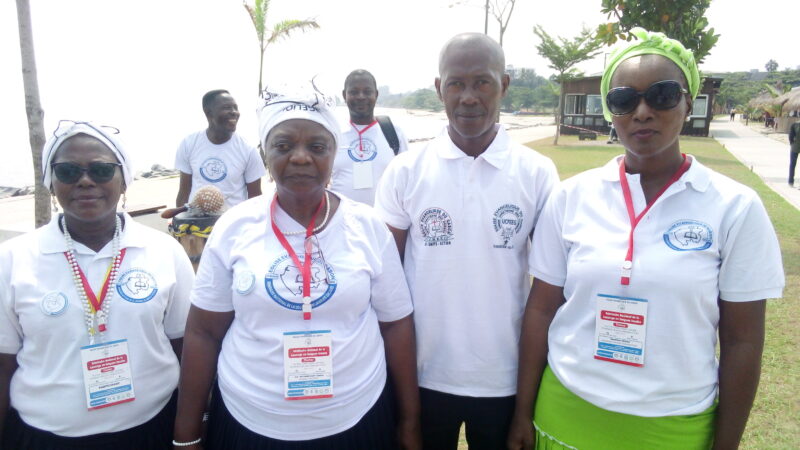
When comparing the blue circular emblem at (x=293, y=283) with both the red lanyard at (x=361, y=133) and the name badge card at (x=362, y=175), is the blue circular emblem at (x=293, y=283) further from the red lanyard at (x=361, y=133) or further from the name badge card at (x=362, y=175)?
the red lanyard at (x=361, y=133)

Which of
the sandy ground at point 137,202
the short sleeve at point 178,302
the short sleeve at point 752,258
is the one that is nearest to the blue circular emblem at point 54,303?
the short sleeve at point 178,302

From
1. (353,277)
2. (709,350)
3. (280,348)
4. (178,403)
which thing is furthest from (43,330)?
(709,350)

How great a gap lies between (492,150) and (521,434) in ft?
3.73

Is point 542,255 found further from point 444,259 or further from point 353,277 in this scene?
point 353,277

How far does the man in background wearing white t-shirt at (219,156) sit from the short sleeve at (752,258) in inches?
150

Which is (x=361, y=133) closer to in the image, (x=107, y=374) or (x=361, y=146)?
(x=361, y=146)

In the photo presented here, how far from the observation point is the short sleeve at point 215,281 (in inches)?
77.0

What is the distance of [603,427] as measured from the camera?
1.86m

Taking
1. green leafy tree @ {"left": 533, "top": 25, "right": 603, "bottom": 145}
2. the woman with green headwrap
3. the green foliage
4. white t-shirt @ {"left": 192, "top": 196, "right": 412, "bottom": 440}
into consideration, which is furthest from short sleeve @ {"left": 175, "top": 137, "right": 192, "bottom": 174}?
the green foliage

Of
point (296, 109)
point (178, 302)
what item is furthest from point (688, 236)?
point (178, 302)

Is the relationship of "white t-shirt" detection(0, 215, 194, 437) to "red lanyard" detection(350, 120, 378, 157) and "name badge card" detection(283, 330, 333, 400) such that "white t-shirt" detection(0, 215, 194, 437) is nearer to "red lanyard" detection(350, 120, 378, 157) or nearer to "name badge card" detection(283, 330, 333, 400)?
"name badge card" detection(283, 330, 333, 400)

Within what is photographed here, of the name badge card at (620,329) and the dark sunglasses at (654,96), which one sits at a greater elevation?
the dark sunglasses at (654,96)

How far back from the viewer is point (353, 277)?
6.38 ft

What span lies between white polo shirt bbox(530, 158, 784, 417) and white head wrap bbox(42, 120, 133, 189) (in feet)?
5.76
